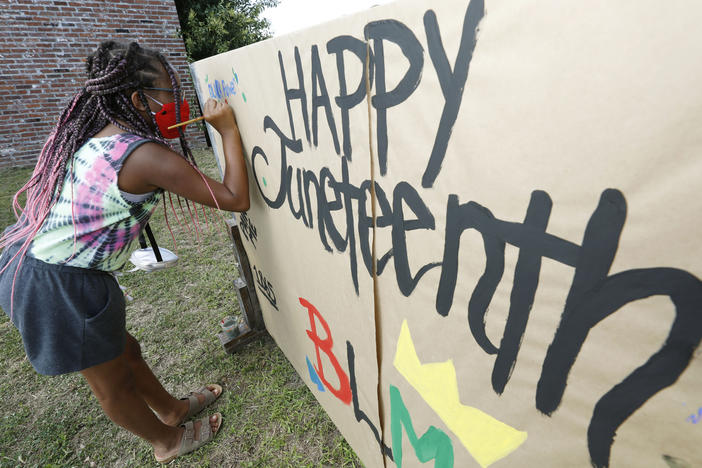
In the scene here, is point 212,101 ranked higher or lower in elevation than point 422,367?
higher

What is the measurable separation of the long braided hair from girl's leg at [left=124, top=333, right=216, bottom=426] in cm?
67

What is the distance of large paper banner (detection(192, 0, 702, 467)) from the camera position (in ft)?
1.38

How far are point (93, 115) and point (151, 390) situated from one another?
4.14 ft

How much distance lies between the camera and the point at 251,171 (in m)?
1.57

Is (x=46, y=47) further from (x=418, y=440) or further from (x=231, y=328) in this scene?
(x=418, y=440)

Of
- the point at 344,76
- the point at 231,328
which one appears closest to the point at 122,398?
the point at 231,328

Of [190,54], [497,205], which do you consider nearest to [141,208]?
→ [497,205]

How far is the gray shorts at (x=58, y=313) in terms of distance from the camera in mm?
1164

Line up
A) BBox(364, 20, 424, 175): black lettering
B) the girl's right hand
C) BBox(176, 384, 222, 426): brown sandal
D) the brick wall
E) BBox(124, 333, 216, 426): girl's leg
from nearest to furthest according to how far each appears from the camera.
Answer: BBox(364, 20, 424, 175): black lettering → the girl's right hand → BBox(124, 333, 216, 426): girl's leg → BBox(176, 384, 222, 426): brown sandal → the brick wall

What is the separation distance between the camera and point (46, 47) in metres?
5.48

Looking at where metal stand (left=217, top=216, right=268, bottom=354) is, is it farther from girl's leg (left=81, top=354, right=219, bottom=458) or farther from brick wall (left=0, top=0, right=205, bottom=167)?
brick wall (left=0, top=0, right=205, bottom=167)

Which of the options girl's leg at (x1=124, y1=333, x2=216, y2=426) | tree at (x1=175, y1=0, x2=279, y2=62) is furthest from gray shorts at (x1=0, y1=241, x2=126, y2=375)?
tree at (x1=175, y1=0, x2=279, y2=62)

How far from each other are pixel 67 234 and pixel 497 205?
51.0 inches

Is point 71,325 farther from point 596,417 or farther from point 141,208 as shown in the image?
point 596,417
